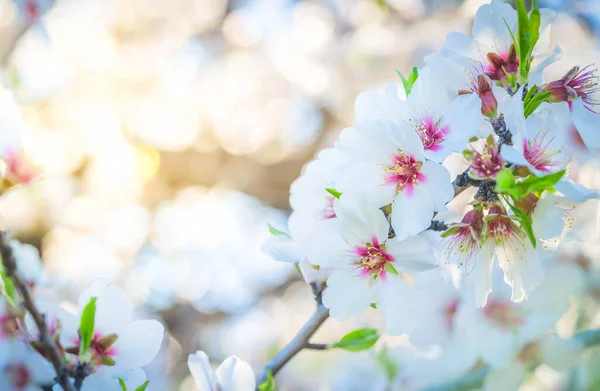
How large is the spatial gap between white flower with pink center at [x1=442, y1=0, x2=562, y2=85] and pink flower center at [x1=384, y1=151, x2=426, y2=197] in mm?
128

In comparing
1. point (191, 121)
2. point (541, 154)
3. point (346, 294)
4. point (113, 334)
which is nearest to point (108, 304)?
point (113, 334)

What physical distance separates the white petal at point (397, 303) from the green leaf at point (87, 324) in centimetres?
29

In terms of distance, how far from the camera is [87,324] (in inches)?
18.8

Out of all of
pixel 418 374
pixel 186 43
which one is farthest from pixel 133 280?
pixel 418 374

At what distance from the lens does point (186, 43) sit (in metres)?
2.84

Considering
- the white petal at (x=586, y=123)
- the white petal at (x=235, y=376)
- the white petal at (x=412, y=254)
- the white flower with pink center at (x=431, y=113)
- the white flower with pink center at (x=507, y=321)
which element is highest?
the white flower with pink center at (x=431, y=113)

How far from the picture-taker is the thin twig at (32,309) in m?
0.37

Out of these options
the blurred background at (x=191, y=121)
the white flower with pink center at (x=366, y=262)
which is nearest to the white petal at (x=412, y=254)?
the white flower with pink center at (x=366, y=262)

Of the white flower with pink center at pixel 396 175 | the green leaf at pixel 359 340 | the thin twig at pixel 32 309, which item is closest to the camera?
the thin twig at pixel 32 309

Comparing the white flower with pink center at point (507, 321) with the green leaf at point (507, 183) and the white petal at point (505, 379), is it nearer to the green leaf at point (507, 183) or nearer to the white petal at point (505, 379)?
the white petal at point (505, 379)

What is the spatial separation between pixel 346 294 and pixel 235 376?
15cm

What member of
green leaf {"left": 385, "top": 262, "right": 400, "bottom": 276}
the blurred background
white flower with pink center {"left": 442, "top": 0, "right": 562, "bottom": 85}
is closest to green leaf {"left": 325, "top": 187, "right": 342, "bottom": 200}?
green leaf {"left": 385, "top": 262, "right": 400, "bottom": 276}

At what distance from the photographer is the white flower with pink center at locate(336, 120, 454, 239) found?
0.47 metres

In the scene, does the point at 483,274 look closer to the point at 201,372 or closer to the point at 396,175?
the point at 396,175
